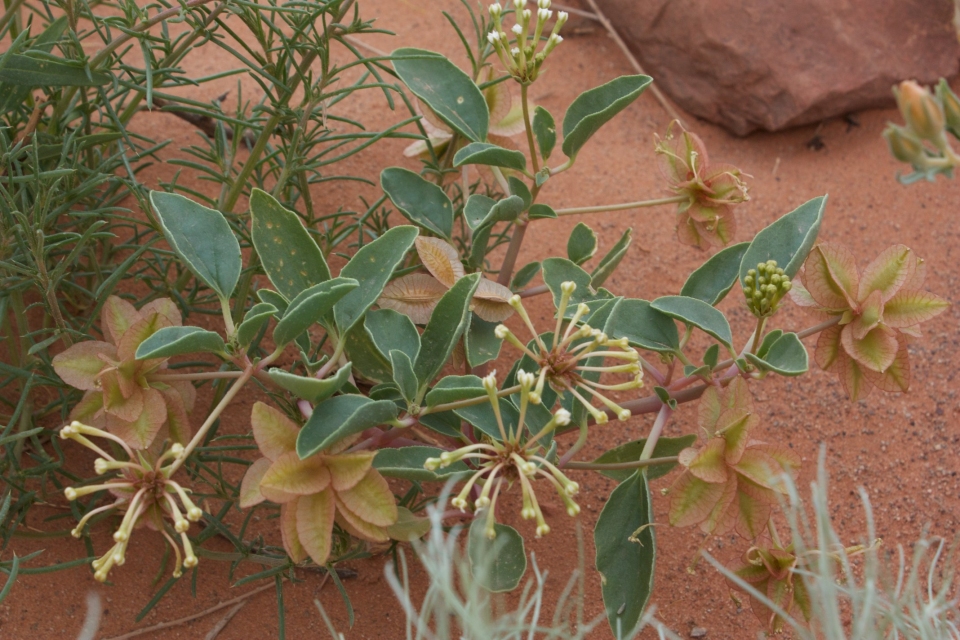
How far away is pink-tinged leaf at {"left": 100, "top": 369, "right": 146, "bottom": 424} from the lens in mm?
1146

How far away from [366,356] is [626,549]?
45 cm

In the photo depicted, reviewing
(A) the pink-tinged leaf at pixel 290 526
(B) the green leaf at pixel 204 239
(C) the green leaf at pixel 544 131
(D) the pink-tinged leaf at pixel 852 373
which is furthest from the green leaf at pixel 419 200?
(D) the pink-tinged leaf at pixel 852 373

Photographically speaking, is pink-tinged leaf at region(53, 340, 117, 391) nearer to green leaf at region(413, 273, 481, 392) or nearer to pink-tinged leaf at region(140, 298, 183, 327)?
pink-tinged leaf at region(140, 298, 183, 327)

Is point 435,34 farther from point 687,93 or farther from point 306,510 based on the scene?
point 306,510

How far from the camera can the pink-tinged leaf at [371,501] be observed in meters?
1.09

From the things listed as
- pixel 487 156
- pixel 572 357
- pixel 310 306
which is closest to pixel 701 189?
pixel 487 156

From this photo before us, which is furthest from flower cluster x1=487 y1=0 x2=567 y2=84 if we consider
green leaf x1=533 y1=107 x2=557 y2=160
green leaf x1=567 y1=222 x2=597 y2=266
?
green leaf x1=567 y1=222 x2=597 y2=266

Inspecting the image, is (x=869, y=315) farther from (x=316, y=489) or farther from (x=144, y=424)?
(x=144, y=424)

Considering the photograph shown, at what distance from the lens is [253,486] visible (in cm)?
109

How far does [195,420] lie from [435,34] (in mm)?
1595

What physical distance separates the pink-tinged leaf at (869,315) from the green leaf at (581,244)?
1.38 ft

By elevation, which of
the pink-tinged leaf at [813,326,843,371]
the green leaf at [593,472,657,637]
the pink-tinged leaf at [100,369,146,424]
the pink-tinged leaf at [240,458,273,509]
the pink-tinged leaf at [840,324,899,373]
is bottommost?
the green leaf at [593,472,657,637]

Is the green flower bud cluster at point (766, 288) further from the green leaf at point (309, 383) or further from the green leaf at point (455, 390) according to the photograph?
the green leaf at point (309, 383)

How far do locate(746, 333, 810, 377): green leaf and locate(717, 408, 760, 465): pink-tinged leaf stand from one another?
2.7 inches
